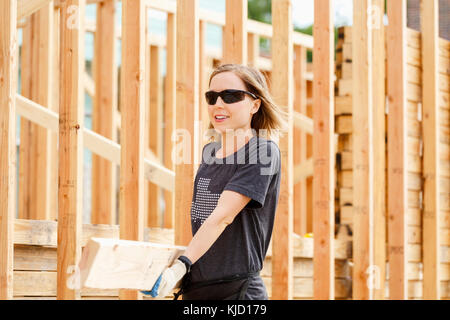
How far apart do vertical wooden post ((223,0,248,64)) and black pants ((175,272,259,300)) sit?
1.36 m

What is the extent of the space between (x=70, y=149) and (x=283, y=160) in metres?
1.22

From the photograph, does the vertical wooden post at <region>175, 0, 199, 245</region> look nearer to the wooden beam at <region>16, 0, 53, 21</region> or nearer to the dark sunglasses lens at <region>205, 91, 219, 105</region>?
the dark sunglasses lens at <region>205, 91, 219, 105</region>

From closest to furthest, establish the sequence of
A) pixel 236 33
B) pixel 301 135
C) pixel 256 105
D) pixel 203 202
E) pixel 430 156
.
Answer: pixel 203 202, pixel 256 105, pixel 236 33, pixel 430 156, pixel 301 135

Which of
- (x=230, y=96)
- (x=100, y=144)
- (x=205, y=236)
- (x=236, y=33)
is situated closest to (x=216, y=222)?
(x=205, y=236)

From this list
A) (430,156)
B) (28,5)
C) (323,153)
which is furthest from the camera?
(430,156)

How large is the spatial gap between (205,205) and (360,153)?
6.24ft

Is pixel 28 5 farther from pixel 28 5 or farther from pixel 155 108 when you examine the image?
pixel 155 108

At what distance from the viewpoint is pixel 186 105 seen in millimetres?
3375

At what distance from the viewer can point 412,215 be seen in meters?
5.26

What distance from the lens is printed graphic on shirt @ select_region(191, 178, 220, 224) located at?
259 centimetres

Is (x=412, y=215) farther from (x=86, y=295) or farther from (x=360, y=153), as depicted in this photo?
(x=86, y=295)

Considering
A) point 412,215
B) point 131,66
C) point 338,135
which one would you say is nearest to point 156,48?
point 338,135

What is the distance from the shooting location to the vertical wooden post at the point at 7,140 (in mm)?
2900
